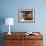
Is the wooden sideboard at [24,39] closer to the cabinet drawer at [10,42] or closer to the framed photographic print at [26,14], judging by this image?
the cabinet drawer at [10,42]

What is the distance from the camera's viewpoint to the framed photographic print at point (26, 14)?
4.51 m

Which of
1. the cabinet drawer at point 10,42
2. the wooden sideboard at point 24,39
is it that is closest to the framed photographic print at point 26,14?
the wooden sideboard at point 24,39

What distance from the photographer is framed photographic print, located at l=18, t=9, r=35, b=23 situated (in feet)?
14.8

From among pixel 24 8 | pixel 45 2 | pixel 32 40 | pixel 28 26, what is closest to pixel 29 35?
pixel 32 40

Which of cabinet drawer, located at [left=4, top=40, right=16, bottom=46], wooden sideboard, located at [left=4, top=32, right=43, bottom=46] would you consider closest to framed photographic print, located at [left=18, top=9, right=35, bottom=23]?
wooden sideboard, located at [left=4, top=32, right=43, bottom=46]

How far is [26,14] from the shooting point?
454 centimetres

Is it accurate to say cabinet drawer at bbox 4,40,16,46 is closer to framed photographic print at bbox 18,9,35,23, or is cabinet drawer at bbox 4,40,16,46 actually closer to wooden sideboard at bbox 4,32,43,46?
wooden sideboard at bbox 4,32,43,46

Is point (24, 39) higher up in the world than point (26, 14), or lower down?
lower down

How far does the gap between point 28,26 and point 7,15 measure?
826 mm

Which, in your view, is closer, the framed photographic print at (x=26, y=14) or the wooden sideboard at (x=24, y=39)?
the wooden sideboard at (x=24, y=39)

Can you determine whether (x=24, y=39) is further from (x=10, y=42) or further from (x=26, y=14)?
(x=26, y=14)

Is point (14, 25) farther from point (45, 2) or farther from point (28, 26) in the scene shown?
point (45, 2)

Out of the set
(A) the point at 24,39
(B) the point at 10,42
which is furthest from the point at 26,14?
(B) the point at 10,42

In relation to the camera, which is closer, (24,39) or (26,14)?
(24,39)
